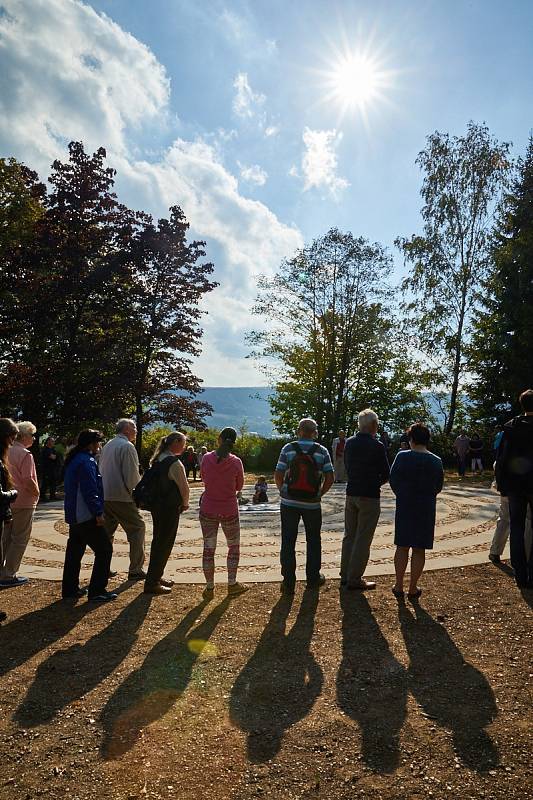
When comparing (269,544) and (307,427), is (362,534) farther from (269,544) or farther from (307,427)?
(269,544)

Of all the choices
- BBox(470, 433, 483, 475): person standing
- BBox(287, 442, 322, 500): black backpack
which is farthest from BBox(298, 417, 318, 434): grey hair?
BBox(470, 433, 483, 475): person standing

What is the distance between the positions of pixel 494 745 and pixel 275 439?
28629mm

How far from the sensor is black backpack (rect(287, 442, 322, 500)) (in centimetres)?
626

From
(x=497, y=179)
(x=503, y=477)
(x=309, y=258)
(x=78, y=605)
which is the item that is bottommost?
(x=78, y=605)

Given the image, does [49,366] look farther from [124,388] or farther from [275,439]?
[275,439]

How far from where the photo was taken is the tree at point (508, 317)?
2561 cm

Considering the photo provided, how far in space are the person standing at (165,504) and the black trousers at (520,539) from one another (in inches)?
148

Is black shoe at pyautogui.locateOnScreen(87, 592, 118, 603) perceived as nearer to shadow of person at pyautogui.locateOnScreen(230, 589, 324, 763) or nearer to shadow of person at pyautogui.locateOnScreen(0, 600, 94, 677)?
shadow of person at pyautogui.locateOnScreen(0, 600, 94, 677)

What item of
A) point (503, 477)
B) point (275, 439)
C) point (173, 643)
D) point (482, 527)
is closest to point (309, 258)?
point (275, 439)

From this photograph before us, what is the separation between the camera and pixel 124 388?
1981 cm

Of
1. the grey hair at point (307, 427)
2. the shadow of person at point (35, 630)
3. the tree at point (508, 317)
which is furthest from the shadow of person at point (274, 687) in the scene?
the tree at point (508, 317)

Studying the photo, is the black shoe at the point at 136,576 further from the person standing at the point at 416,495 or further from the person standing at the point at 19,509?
the person standing at the point at 416,495

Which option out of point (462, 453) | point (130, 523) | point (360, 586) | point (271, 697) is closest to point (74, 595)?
point (130, 523)

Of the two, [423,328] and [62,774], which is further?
[423,328]
